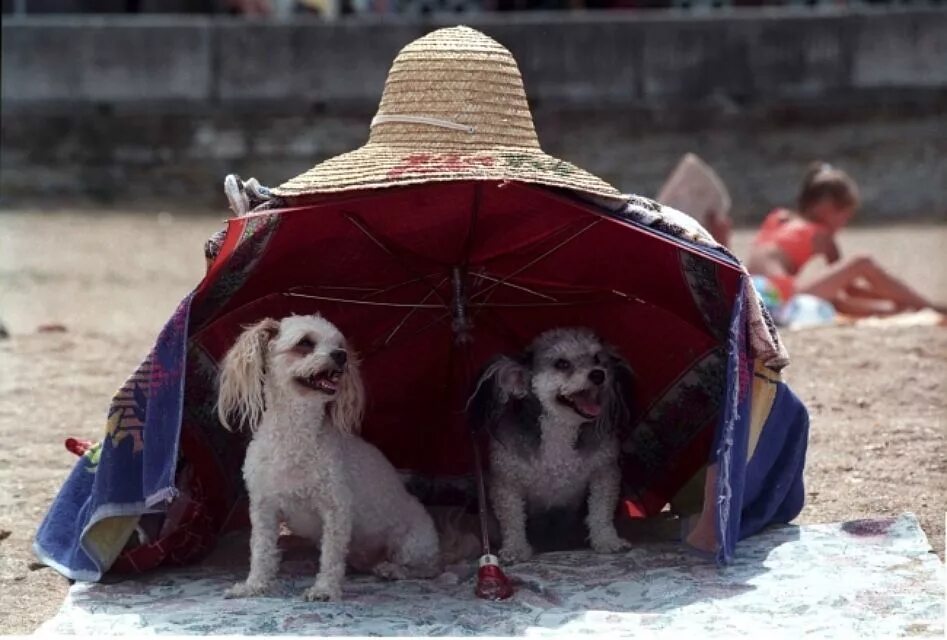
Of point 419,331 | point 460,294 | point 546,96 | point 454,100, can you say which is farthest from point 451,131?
point 546,96

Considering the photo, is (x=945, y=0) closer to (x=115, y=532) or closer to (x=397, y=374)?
(x=397, y=374)

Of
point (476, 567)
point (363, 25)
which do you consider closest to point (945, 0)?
point (363, 25)

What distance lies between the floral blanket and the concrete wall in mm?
7817

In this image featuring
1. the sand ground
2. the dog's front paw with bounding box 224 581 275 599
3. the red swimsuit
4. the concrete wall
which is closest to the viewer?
the dog's front paw with bounding box 224 581 275 599

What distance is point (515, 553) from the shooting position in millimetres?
5113

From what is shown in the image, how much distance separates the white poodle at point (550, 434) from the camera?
512 centimetres

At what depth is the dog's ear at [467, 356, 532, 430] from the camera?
5141mm

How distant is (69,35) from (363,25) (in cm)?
237

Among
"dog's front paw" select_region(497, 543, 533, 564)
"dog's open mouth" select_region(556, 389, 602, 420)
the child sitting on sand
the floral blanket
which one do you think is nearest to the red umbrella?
"dog's open mouth" select_region(556, 389, 602, 420)

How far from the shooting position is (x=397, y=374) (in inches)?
217

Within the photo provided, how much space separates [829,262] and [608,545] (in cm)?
514

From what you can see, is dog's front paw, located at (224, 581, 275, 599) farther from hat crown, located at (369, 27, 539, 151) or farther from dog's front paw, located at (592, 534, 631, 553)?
hat crown, located at (369, 27, 539, 151)

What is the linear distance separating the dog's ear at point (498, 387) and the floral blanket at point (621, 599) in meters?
0.51

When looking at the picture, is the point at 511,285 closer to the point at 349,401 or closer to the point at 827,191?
the point at 349,401
